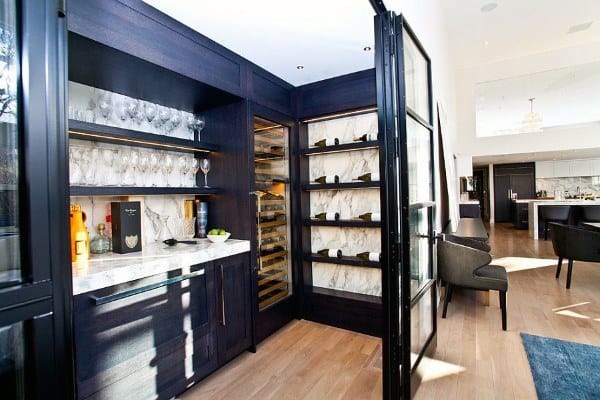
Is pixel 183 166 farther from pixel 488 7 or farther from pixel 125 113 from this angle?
pixel 488 7

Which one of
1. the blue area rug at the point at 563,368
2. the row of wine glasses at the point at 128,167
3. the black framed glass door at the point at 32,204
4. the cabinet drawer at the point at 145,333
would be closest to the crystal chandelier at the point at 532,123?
the blue area rug at the point at 563,368

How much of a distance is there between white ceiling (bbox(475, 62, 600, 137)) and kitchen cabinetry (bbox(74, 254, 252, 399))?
828 cm

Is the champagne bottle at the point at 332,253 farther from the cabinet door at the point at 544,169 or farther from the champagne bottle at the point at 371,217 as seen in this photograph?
the cabinet door at the point at 544,169

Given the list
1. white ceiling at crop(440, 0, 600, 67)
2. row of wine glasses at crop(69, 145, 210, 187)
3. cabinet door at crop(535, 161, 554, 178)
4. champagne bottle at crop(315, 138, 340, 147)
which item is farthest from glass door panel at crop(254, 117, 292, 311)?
cabinet door at crop(535, 161, 554, 178)

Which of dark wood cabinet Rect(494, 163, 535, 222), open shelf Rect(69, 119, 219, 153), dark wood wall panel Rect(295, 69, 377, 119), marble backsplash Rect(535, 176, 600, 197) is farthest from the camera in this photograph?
dark wood cabinet Rect(494, 163, 535, 222)

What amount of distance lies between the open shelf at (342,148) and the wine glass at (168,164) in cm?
137

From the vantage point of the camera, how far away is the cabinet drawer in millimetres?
1523

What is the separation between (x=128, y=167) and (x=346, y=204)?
2.10m

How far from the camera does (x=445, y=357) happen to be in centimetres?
240

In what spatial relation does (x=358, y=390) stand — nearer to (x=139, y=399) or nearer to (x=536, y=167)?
(x=139, y=399)

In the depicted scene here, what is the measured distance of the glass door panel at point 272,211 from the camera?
2.92 m

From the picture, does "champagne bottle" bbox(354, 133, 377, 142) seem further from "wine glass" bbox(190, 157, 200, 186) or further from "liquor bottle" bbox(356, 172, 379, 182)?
"wine glass" bbox(190, 157, 200, 186)

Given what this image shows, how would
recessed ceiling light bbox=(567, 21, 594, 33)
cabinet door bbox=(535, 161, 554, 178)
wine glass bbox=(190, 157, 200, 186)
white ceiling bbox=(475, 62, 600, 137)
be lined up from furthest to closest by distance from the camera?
cabinet door bbox=(535, 161, 554, 178) < white ceiling bbox=(475, 62, 600, 137) < recessed ceiling light bbox=(567, 21, 594, 33) < wine glass bbox=(190, 157, 200, 186)

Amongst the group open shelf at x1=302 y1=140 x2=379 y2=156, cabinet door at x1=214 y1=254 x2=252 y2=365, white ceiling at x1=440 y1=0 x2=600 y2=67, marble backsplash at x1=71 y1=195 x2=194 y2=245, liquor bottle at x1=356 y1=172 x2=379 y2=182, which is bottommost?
cabinet door at x1=214 y1=254 x2=252 y2=365
